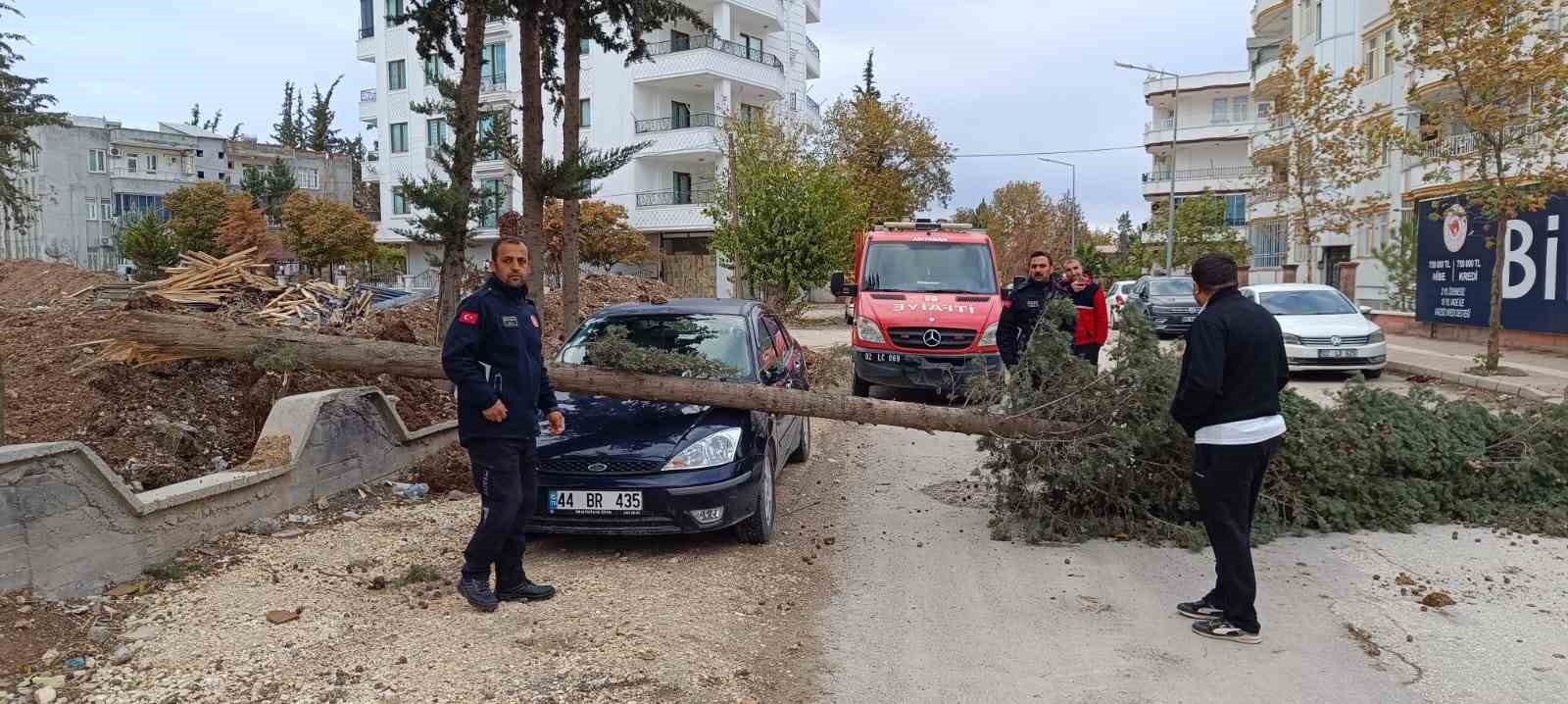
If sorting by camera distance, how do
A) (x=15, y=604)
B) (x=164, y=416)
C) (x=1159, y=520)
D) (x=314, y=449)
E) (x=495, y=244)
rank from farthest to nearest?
(x=164, y=416) < (x=314, y=449) < (x=1159, y=520) < (x=495, y=244) < (x=15, y=604)

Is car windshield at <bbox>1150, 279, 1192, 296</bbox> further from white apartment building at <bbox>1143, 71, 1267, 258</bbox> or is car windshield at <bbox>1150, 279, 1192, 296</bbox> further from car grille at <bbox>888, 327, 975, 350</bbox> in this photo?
white apartment building at <bbox>1143, 71, 1267, 258</bbox>

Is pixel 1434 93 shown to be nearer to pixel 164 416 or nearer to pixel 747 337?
pixel 747 337

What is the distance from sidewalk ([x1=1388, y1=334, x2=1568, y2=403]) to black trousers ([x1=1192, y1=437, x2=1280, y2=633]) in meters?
9.67

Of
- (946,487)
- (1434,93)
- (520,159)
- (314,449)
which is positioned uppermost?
(1434,93)

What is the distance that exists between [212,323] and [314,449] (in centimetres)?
135

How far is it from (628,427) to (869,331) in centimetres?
640

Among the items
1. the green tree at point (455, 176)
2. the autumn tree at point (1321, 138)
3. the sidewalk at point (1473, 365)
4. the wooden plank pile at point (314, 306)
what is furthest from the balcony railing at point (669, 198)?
the green tree at point (455, 176)

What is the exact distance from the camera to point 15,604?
15.5 ft

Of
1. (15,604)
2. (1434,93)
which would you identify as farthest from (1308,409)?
(1434,93)

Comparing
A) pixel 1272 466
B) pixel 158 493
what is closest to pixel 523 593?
pixel 158 493

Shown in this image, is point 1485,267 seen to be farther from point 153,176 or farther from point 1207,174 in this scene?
point 153,176

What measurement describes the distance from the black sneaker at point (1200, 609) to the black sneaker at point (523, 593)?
10.9 feet

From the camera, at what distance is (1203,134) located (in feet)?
229

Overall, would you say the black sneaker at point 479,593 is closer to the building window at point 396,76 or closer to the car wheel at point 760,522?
the car wheel at point 760,522
